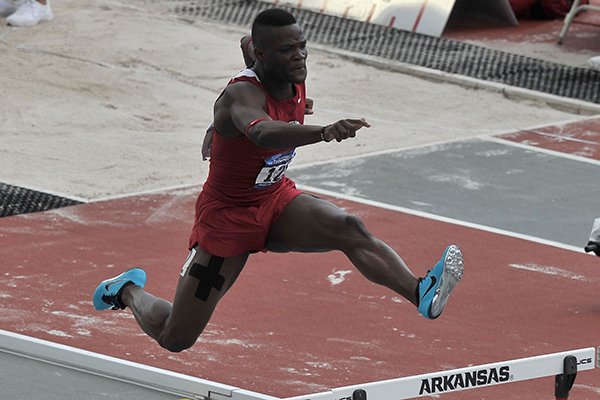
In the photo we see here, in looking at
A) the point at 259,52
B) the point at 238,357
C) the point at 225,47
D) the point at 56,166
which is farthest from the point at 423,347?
the point at 225,47

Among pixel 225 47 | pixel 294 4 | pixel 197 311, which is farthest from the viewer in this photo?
pixel 294 4

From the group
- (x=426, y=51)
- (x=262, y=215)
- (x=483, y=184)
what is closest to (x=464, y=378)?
(x=262, y=215)

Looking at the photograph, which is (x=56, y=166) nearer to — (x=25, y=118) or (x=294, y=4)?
(x=25, y=118)

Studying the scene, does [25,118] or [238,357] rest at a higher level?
[238,357]

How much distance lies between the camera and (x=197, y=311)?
24.8 ft

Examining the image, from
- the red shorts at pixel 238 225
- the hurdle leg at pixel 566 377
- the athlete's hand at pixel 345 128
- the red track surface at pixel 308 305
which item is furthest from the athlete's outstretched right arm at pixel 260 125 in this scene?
the red track surface at pixel 308 305

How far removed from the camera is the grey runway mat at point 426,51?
50.9 ft

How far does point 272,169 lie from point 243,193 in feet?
0.70

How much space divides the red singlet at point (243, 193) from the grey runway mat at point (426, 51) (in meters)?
8.20

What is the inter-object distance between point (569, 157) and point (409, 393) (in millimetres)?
6967

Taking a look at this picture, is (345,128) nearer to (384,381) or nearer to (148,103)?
(384,381)

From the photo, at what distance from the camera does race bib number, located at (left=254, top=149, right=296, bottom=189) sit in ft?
24.1

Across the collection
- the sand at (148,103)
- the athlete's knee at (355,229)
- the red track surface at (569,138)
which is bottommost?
the sand at (148,103)

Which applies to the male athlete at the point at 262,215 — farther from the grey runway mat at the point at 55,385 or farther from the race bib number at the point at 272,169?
the grey runway mat at the point at 55,385
